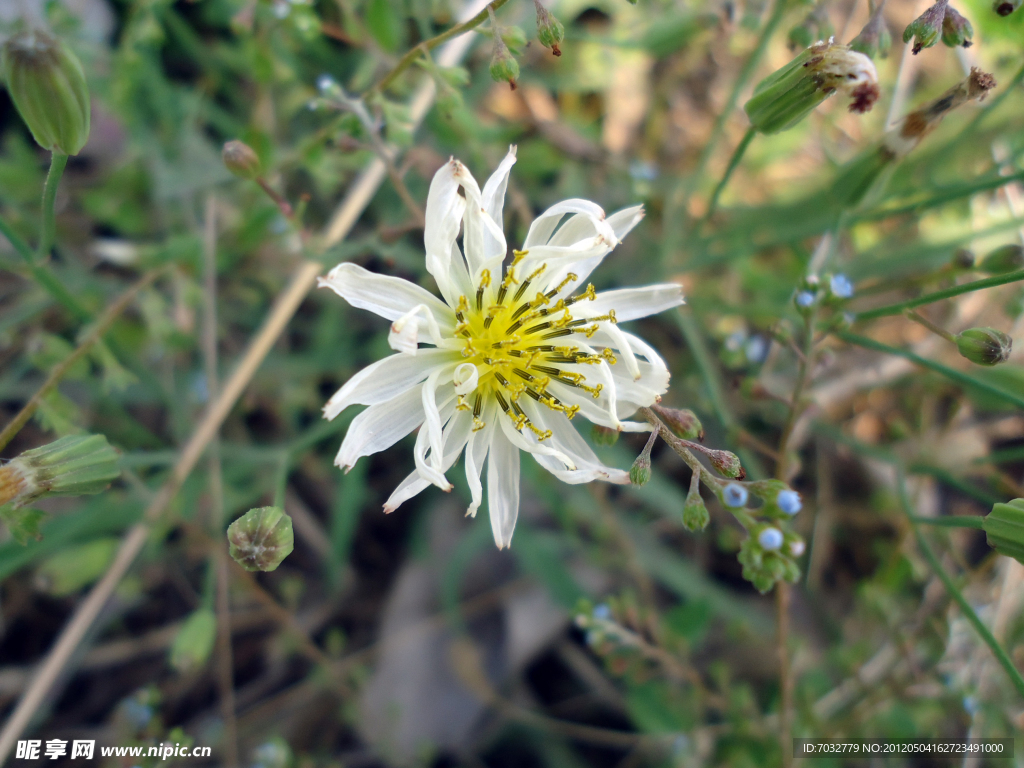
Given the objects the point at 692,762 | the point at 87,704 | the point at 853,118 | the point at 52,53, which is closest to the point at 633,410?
the point at 52,53

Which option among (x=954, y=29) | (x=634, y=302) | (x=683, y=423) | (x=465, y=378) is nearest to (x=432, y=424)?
(x=465, y=378)

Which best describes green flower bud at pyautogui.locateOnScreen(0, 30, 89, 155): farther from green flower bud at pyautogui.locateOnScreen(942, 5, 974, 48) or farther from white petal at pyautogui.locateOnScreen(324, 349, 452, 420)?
green flower bud at pyautogui.locateOnScreen(942, 5, 974, 48)

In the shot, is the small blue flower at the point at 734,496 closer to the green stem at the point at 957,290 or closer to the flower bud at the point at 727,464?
the flower bud at the point at 727,464

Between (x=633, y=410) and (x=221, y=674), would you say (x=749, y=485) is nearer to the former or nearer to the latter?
(x=633, y=410)

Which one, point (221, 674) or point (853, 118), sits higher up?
point (853, 118)

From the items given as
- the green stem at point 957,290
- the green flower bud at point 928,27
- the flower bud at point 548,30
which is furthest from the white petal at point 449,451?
the green flower bud at point 928,27

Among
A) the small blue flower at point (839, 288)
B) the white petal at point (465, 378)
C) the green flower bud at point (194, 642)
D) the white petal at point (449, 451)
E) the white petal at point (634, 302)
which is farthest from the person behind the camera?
the green flower bud at point (194, 642)
